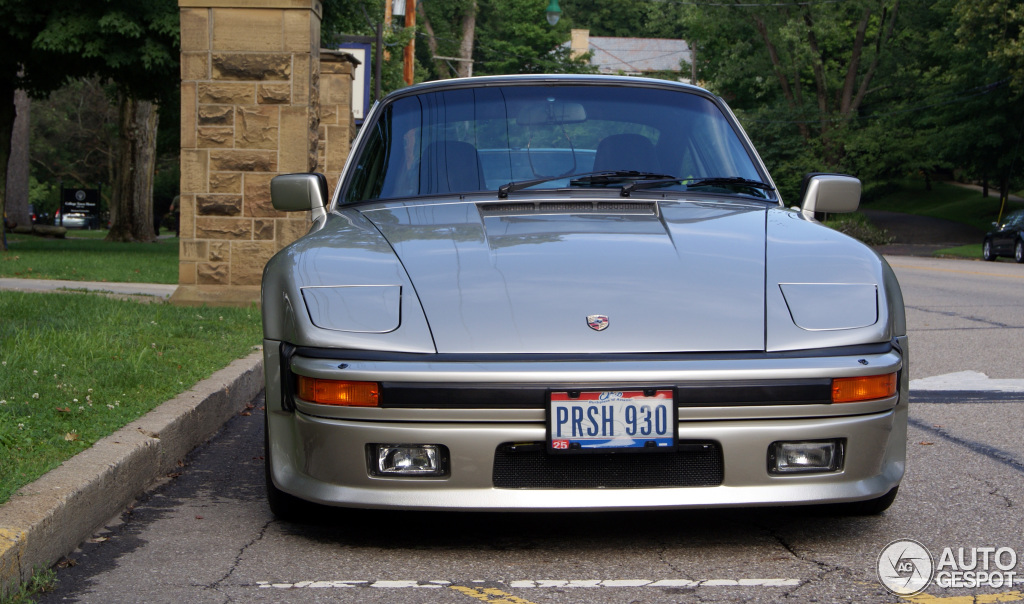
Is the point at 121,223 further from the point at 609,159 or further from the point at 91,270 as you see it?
the point at 609,159

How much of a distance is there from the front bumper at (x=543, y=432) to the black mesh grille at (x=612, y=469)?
0.02 meters

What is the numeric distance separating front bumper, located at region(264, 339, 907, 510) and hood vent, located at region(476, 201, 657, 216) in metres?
1.03

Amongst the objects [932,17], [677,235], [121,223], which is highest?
[932,17]

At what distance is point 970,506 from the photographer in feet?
13.2

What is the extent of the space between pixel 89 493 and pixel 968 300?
1195 cm

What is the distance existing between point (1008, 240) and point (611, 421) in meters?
26.9

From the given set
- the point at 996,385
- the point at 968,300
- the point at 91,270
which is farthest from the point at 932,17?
the point at 996,385

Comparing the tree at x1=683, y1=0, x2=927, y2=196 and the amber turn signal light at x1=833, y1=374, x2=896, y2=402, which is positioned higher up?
the tree at x1=683, y1=0, x2=927, y2=196

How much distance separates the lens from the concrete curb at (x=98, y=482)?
3.13 metres

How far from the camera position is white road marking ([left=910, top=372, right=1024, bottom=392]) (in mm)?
6871

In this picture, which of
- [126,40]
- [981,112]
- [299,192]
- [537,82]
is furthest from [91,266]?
[981,112]

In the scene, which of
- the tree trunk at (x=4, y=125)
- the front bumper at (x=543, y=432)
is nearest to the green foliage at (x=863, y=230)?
the tree trunk at (x=4, y=125)

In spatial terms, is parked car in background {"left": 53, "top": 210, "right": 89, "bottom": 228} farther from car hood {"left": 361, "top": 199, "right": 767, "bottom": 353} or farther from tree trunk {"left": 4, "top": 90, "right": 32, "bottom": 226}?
car hood {"left": 361, "top": 199, "right": 767, "bottom": 353}

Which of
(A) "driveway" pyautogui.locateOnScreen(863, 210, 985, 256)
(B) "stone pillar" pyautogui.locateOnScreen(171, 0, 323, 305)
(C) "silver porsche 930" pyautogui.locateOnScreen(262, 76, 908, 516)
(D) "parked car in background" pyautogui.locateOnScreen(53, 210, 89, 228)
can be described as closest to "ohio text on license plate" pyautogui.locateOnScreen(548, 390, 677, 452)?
(C) "silver porsche 930" pyautogui.locateOnScreen(262, 76, 908, 516)
